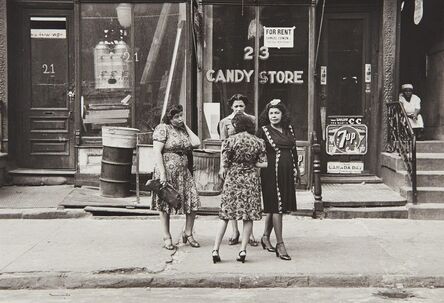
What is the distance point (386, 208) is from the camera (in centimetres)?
1106

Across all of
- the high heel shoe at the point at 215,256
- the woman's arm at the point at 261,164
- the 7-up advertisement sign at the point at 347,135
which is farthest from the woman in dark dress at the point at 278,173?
the 7-up advertisement sign at the point at 347,135

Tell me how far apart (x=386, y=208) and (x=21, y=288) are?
6068mm

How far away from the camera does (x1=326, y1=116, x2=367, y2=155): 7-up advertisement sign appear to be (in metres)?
13.0

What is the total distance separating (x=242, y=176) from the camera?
8.15 metres

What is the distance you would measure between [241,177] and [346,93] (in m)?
5.53

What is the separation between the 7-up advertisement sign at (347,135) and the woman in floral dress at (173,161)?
4.82 metres

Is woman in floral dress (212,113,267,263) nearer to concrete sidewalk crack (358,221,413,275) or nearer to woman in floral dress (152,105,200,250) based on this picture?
woman in floral dress (152,105,200,250)

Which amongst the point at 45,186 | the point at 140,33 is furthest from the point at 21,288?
the point at 140,33

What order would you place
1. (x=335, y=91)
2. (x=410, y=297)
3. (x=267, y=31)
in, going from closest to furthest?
1. (x=410, y=297)
2. (x=267, y=31)
3. (x=335, y=91)

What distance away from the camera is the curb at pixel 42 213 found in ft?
35.4

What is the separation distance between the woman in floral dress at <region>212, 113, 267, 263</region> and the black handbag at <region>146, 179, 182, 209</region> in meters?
0.68

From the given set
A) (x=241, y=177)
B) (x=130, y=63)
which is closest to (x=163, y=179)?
(x=241, y=177)

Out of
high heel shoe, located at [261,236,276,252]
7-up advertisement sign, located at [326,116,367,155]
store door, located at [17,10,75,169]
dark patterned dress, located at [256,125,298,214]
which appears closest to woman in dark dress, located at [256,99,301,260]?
dark patterned dress, located at [256,125,298,214]

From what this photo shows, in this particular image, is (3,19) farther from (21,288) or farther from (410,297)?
(410,297)
